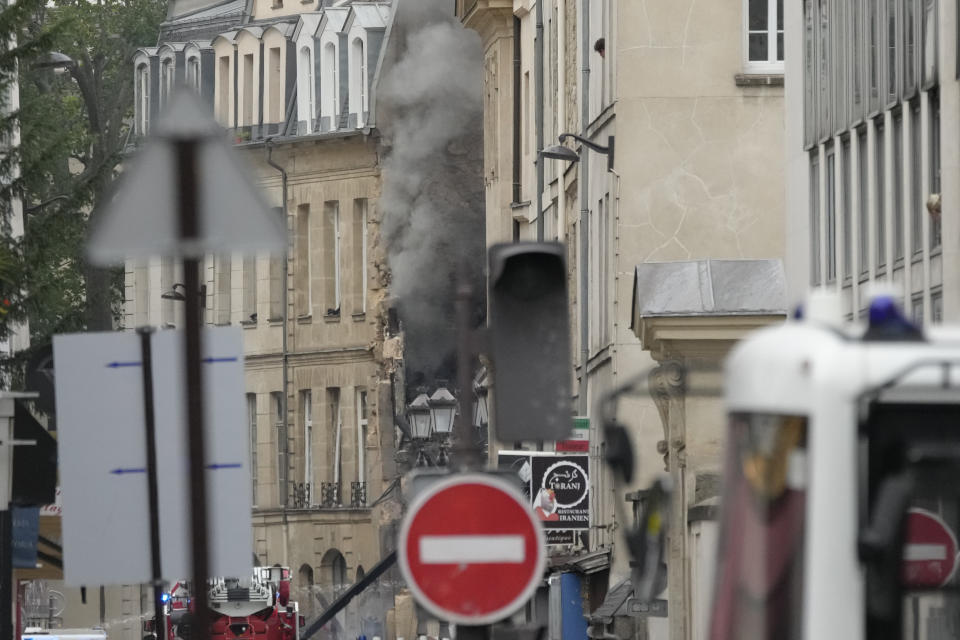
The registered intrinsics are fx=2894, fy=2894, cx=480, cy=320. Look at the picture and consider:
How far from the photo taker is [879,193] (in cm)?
2620

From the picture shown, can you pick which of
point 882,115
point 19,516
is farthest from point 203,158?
point 882,115

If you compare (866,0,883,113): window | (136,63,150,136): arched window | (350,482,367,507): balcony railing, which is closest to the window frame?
(866,0,883,113): window

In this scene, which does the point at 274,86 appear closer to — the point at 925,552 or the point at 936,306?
the point at 936,306

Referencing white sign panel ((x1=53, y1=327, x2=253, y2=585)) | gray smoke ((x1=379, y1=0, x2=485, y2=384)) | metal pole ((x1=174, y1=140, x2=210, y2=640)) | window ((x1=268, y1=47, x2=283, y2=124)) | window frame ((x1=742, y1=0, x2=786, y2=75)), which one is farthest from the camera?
window ((x1=268, y1=47, x2=283, y2=124))

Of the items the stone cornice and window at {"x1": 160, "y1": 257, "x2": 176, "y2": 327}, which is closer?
the stone cornice

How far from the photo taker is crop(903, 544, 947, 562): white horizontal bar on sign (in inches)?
366

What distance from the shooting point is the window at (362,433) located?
7444 cm

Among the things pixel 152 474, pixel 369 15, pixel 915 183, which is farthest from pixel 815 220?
pixel 369 15

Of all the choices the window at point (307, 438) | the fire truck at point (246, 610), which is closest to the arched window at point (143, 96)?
the window at point (307, 438)

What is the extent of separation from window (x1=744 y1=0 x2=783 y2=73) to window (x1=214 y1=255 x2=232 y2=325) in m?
42.2

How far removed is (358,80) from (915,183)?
169ft

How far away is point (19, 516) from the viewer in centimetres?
2030

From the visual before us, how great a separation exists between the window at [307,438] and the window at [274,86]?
753 cm

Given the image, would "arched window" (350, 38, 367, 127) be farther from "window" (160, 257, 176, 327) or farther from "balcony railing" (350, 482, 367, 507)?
"balcony railing" (350, 482, 367, 507)
